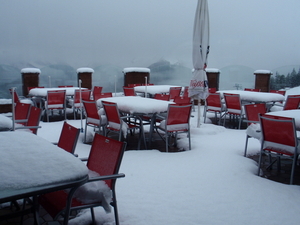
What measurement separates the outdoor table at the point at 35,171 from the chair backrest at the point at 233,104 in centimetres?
515

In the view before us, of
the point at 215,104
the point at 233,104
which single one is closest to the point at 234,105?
the point at 233,104

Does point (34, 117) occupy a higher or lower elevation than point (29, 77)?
lower

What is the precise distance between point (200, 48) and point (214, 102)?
1.70m

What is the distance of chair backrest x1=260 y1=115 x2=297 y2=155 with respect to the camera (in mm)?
3123

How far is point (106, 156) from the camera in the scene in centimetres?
208

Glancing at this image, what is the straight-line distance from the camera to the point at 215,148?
4.65 m

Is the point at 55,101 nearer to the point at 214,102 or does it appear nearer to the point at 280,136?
the point at 214,102

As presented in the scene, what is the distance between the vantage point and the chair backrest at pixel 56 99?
Answer: 6790 mm

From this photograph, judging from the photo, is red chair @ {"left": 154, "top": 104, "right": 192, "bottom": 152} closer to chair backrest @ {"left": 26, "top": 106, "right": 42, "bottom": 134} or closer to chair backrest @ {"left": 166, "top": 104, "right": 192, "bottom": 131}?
chair backrest @ {"left": 166, "top": 104, "right": 192, "bottom": 131}

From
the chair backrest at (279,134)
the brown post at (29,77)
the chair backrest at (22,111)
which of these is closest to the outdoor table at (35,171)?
the chair backrest at (22,111)

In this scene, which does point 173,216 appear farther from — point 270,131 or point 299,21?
point 299,21

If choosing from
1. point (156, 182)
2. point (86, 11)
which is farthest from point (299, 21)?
point (156, 182)

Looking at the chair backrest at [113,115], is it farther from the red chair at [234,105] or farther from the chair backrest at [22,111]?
the red chair at [234,105]

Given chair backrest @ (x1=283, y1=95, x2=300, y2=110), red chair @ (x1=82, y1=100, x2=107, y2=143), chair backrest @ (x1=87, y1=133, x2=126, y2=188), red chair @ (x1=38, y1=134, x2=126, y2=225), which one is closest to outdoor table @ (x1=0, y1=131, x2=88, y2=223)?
red chair @ (x1=38, y1=134, x2=126, y2=225)
